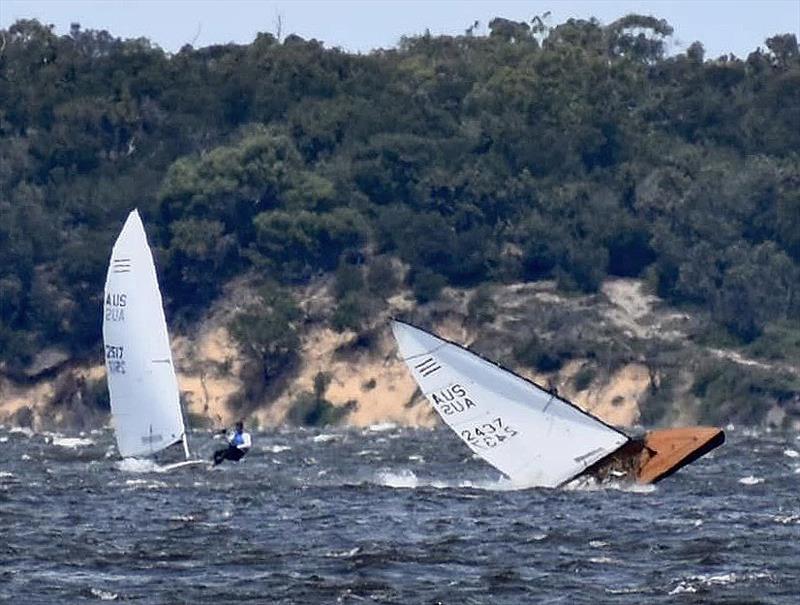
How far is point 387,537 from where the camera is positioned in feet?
118

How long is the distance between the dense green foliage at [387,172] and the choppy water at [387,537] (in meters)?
54.8

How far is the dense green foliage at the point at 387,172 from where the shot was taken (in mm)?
111125

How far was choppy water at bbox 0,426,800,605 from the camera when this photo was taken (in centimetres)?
2944

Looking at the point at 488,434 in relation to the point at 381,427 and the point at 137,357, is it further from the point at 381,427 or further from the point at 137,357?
the point at 381,427

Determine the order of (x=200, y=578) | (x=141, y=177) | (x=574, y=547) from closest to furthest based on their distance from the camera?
(x=200, y=578)
(x=574, y=547)
(x=141, y=177)

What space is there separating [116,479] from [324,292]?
6056 centimetres

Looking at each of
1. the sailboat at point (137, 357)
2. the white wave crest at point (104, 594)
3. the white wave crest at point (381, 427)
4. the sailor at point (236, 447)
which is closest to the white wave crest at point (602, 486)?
the sailor at point (236, 447)

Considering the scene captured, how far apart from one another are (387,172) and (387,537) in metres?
80.9

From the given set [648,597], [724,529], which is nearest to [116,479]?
[724,529]

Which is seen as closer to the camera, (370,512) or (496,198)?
(370,512)

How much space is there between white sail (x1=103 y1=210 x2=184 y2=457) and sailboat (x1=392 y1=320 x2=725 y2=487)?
8.01 metres

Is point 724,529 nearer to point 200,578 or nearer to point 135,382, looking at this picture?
point 200,578

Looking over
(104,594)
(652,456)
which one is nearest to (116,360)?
(652,456)

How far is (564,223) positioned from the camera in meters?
113
